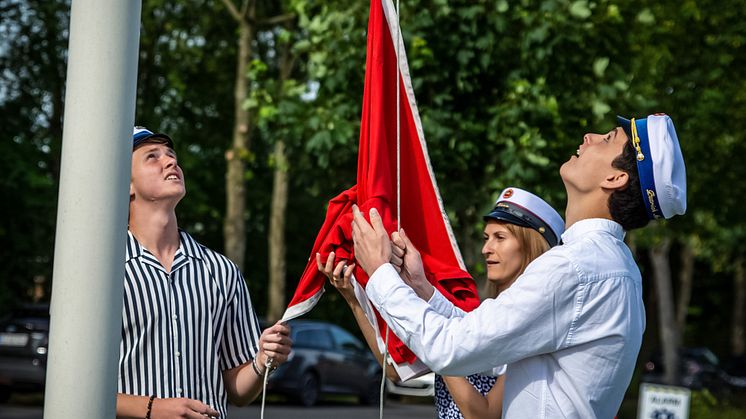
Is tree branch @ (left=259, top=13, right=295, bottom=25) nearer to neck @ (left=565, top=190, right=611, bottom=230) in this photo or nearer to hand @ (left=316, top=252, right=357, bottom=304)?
hand @ (left=316, top=252, right=357, bottom=304)

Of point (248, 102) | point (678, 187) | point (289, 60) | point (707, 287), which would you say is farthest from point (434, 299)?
point (707, 287)

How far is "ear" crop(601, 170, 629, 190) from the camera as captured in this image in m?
2.87

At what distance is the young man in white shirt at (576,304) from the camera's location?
2.64 meters

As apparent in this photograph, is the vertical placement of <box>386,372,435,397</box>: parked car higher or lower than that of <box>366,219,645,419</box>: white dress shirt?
Result: lower

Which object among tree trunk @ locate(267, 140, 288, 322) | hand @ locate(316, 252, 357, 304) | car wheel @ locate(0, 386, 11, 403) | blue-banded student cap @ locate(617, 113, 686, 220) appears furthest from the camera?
tree trunk @ locate(267, 140, 288, 322)

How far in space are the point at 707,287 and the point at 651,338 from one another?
3.52m

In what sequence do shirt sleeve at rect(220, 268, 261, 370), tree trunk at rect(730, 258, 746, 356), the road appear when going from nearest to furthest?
shirt sleeve at rect(220, 268, 261, 370) < the road < tree trunk at rect(730, 258, 746, 356)

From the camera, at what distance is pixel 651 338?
4641 cm

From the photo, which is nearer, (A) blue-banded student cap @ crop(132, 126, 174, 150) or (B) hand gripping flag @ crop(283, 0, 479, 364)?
(B) hand gripping flag @ crop(283, 0, 479, 364)

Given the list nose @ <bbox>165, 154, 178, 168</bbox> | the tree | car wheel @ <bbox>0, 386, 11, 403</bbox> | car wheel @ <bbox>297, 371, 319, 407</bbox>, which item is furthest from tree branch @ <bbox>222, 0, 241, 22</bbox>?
nose @ <bbox>165, 154, 178, 168</bbox>

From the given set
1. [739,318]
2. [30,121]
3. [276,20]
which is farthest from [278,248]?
[739,318]

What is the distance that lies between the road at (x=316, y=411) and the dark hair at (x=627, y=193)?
13011 millimetres

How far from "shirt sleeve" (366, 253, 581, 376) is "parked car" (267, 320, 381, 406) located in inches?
628

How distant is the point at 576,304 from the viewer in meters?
2.67
